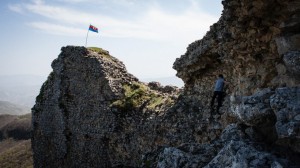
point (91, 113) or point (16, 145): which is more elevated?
point (91, 113)

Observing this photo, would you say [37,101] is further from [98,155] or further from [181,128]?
[181,128]

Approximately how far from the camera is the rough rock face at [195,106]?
6969 mm

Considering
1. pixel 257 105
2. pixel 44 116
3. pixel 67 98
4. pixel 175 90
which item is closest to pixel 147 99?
pixel 175 90

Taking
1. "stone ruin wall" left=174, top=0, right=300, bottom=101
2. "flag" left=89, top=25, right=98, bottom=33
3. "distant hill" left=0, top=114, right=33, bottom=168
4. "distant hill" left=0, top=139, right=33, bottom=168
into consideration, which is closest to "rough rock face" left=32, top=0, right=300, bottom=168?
"stone ruin wall" left=174, top=0, right=300, bottom=101

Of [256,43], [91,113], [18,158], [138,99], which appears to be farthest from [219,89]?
[18,158]

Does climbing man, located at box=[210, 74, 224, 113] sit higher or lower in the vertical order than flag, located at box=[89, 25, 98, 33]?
lower

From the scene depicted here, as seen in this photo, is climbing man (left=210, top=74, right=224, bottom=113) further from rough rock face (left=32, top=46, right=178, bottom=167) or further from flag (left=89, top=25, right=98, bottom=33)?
flag (left=89, top=25, right=98, bottom=33)

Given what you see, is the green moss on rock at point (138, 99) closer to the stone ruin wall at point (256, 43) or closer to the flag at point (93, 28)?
the stone ruin wall at point (256, 43)

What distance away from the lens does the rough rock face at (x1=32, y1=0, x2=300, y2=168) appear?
6969 mm

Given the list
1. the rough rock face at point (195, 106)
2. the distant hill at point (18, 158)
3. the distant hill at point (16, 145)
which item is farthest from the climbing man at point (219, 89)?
the distant hill at point (16, 145)

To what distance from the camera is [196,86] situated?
2059 centimetres

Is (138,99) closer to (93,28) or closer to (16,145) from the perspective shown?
(93,28)

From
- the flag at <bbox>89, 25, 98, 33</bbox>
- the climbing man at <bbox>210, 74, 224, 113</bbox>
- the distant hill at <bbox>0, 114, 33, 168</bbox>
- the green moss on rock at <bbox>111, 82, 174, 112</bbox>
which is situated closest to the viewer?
the climbing man at <bbox>210, 74, 224, 113</bbox>

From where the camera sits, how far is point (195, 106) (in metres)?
19.7
